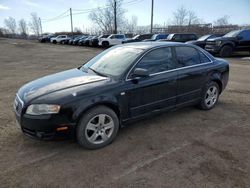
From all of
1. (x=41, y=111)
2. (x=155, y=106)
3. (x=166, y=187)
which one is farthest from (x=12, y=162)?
(x=155, y=106)

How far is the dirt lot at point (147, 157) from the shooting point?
277 centimetres

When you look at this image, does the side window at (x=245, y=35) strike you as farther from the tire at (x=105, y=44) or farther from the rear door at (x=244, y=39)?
the tire at (x=105, y=44)

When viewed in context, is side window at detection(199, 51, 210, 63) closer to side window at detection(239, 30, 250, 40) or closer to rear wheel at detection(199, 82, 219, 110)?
rear wheel at detection(199, 82, 219, 110)

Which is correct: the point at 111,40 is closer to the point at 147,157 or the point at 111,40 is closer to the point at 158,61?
the point at 158,61

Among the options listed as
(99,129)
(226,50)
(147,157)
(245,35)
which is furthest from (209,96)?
(245,35)

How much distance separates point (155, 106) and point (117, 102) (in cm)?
82

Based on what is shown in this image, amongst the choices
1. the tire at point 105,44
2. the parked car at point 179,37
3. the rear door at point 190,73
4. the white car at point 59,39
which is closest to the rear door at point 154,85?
the rear door at point 190,73

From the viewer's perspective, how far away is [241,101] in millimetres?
5660

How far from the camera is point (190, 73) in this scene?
14.7ft

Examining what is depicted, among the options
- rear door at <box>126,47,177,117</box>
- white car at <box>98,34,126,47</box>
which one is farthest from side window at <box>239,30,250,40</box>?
white car at <box>98,34,126,47</box>

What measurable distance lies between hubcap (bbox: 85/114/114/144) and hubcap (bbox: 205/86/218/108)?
2466mm

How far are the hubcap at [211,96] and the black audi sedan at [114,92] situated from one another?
23 millimetres

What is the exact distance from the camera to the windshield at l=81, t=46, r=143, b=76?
12.6 feet

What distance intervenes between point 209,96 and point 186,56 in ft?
3.63
